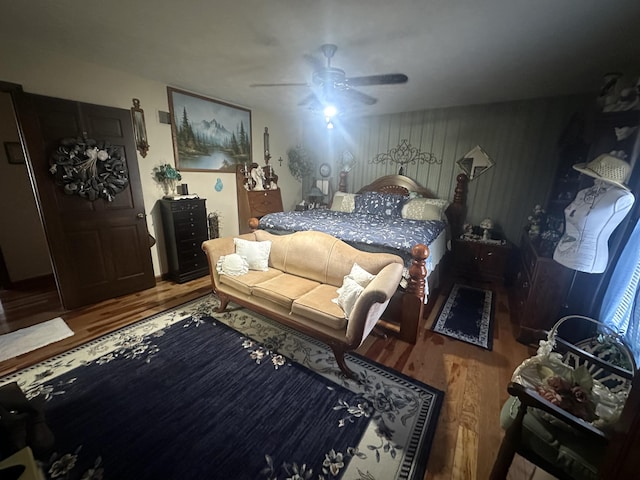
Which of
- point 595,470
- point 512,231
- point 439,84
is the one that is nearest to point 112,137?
point 439,84

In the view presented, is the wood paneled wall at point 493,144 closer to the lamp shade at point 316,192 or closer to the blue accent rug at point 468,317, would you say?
the lamp shade at point 316,192

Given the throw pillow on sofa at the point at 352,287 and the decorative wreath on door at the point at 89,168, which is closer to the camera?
the throw pillow on sofa at the point at 352,287

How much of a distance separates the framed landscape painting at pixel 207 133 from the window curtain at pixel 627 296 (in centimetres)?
441

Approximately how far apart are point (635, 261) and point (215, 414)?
2775 millimetres

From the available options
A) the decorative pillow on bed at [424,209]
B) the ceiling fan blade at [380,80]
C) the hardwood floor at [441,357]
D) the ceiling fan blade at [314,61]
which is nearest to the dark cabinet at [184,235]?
the hardwood floor at [441,357]

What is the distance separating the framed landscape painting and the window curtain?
4.41 metres

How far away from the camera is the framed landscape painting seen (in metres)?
3.41

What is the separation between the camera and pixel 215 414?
1.61 m

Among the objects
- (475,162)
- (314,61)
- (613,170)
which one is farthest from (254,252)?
(475,162)

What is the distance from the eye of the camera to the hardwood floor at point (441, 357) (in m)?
1.42

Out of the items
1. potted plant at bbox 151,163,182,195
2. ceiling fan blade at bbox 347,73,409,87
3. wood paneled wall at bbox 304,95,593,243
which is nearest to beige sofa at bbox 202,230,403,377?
potted plant at bbox 151,163,182,195

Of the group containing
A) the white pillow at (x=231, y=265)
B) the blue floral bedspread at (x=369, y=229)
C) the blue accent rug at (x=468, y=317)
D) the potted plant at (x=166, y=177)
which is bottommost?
the blue accent rug at (x=468, y=317)

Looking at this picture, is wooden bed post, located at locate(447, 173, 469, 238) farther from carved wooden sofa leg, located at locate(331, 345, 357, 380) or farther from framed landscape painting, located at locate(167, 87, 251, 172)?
framed landscape painting, located at locate(167, 87, 251, 172)

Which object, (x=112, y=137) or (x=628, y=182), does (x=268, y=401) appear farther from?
(x=112, y=137)
